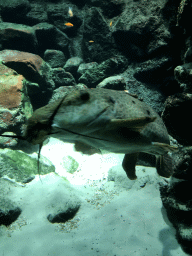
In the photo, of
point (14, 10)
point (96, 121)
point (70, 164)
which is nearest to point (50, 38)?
point (14, 10)

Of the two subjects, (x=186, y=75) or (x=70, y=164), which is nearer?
(x=186, y=75)

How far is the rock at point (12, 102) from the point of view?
4.82 meters

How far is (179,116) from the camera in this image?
114 inches

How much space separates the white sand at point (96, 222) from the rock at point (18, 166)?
0.29m

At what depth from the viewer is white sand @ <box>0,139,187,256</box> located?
7.84 ft

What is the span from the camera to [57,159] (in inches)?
203

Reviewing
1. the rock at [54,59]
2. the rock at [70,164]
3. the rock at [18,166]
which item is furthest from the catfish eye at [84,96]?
the rock at [54,59]

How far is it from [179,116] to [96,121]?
7.40ft

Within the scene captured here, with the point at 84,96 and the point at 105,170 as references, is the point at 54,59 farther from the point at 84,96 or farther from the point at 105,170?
the point at 84,96

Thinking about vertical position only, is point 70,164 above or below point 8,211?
below

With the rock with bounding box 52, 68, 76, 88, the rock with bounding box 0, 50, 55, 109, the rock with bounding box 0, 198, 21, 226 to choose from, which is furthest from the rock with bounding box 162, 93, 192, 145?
the rock with bounding box 52, 68, 76, 88

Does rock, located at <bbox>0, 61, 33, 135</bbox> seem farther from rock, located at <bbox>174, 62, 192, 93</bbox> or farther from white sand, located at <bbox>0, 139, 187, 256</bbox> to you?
rock, located at <bbox>174, 62, 192, 93</bbox>

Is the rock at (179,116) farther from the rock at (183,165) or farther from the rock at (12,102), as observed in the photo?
the rock at (12,102)

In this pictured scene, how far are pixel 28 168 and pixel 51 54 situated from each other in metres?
7.77
